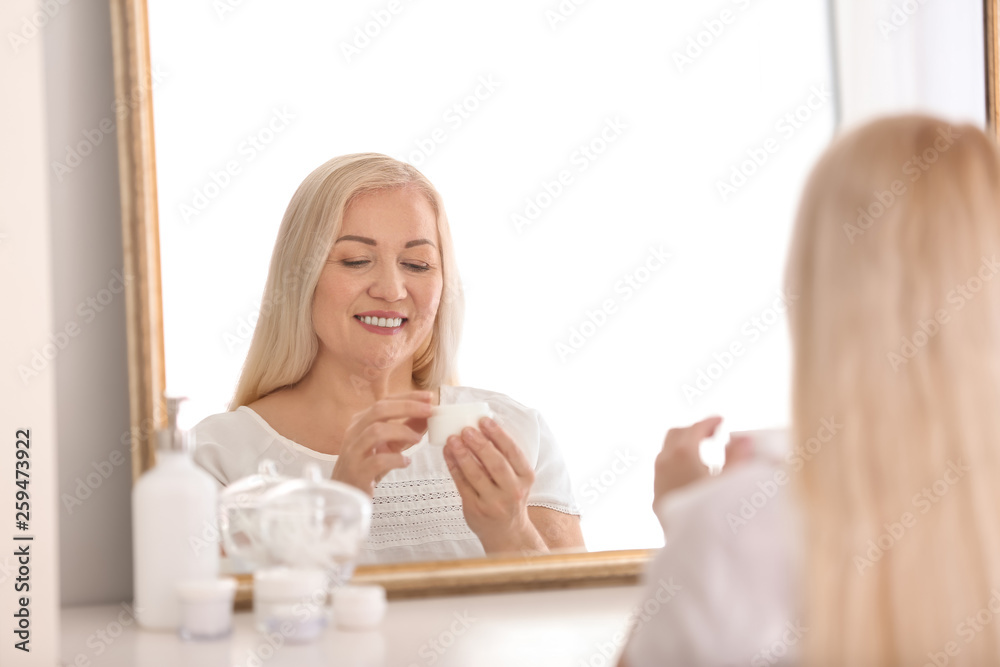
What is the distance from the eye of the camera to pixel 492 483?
0.98 meters

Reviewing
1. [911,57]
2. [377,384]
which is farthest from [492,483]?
[911,57]

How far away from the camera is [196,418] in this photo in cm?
96

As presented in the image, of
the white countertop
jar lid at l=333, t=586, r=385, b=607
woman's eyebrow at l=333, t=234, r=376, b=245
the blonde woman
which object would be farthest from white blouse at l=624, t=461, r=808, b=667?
woman's eyebrow at l=333, t=234, r=376, b=245

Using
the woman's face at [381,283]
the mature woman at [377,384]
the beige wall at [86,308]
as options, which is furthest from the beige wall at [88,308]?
the woman's face at [381,283]

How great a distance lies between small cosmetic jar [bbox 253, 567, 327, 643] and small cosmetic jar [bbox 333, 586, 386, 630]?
0.03m

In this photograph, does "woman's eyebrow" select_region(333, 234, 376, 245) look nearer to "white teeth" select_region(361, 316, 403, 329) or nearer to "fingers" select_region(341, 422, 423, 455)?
"white teeth" select_region(361, 316, 403, 329)

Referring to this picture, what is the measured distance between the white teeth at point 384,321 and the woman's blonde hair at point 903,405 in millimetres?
494

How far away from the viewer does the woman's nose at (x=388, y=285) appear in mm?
993

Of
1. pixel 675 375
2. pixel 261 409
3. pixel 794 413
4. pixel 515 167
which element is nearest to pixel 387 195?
pixel 515 167

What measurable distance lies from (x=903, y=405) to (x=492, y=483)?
0.49 meters

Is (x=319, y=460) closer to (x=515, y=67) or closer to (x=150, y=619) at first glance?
(x=150, y=619)

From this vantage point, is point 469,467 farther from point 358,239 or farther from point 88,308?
point 88,308

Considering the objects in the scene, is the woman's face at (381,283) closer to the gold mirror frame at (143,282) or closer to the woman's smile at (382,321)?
the woman's smile at (382,321)

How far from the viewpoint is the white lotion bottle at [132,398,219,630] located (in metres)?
0.81
